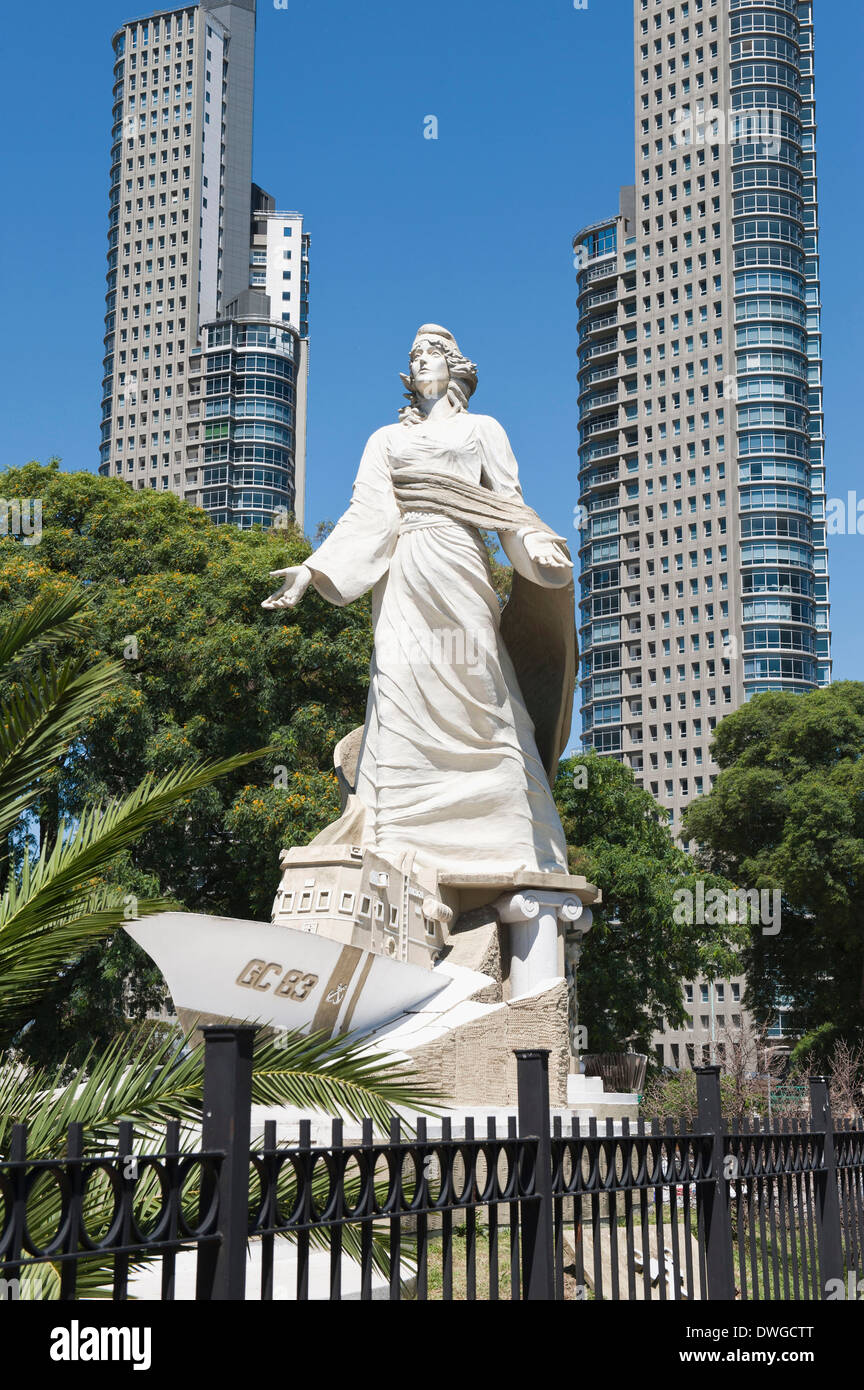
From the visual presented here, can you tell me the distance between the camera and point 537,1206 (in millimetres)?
3980

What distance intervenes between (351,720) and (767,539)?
49.8 m

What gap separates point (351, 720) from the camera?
20.7 metres

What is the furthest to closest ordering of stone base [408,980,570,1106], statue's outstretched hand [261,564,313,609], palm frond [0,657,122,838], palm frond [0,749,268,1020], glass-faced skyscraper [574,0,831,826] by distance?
glass-faced skyscraper [574,0,831,826] < statue's outstretched hand [261,564,313,609] < stone base [408,980,570,1106] < palm frond [0,657,122,838] < palm frond [0,749,268,1020]

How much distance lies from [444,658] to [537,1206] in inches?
297

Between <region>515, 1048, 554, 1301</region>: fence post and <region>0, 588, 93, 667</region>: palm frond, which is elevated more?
<region>0, 588, 93, 667</region>: palm frond

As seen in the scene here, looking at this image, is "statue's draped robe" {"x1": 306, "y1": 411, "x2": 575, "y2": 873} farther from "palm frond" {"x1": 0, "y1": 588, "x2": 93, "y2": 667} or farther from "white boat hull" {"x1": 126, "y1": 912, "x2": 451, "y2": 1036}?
"palm frond" {"x1": 0, "y1": 588, "x2": 93, "y2": 667}

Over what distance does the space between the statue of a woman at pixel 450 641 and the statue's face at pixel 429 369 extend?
1cm

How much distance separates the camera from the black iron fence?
9.02 ft

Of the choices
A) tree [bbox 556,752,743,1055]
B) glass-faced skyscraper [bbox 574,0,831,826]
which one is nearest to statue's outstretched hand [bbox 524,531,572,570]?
tree [bbox 556,752,743,1055]

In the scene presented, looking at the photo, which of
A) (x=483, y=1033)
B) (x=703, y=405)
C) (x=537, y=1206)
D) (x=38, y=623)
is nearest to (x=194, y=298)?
(x=703, y=405)

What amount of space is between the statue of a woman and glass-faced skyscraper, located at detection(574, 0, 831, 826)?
55.1 metres

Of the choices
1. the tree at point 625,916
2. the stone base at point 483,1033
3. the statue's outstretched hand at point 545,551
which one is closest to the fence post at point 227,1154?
the stone base at point 483,1033

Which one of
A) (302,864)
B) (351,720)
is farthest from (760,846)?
(302,864)
